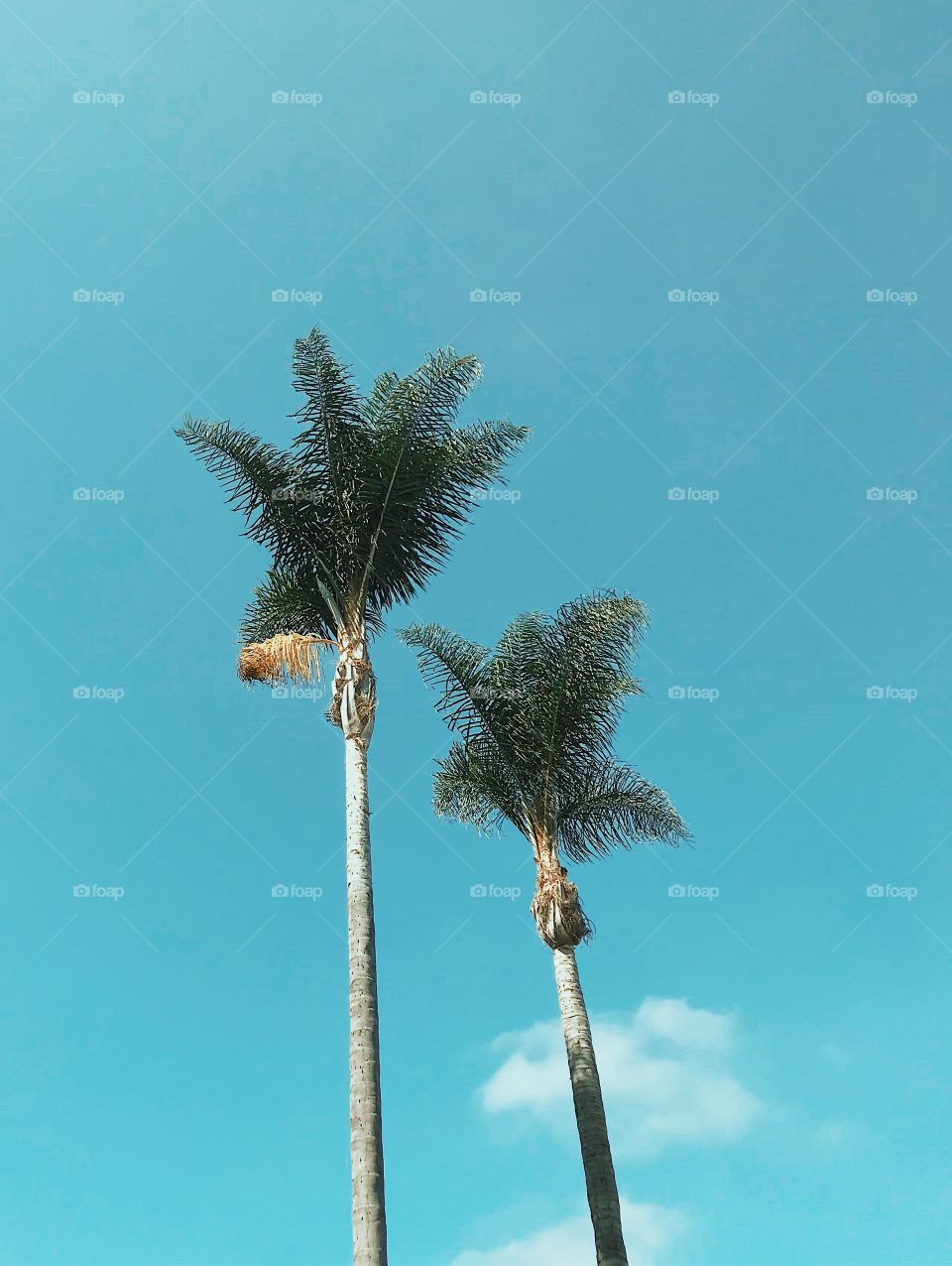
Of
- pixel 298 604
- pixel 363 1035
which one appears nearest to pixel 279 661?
pixel 298 604

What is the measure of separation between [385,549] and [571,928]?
761cm

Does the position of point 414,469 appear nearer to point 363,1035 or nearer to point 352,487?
point 352,487

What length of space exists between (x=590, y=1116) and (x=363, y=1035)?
535cm

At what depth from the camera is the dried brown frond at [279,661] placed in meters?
15.6

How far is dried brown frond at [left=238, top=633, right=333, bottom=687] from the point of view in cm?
1562

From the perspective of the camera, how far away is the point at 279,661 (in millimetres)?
15672

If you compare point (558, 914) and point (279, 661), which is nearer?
point (279, 661)

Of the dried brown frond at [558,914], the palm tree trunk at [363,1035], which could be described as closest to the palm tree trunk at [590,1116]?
the dried brown frond at [558,914]

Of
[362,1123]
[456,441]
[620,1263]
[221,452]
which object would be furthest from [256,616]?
[620,1263]

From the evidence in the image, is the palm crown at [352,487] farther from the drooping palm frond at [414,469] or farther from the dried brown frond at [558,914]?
the dried brown frond at [558,914]

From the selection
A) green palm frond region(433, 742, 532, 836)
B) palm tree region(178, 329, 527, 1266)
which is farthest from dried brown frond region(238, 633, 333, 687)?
green palm frond region(433, 742, 532, 836)

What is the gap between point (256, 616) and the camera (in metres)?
18.4

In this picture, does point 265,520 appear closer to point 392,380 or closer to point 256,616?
point 256,616

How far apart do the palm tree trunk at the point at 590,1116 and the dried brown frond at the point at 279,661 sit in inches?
276
